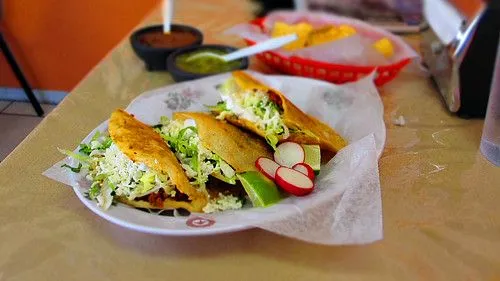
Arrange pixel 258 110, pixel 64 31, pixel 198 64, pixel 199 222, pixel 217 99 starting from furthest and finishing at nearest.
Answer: pixel 64 31 < pixel 198 64 < pixel 217 99 < pixel 258 110 < pixel 199 222

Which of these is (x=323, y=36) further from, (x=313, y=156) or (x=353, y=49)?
(x=313, y=156)

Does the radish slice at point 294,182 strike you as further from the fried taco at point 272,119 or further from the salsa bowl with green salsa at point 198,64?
the salsa bowl with green salsa at point 198,64

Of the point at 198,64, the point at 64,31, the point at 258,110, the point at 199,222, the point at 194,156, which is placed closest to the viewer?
the point at 199,222

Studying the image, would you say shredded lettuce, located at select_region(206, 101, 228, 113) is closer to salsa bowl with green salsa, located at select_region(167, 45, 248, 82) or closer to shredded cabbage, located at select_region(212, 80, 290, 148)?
shredded cabbage, located at select_region(212, 80, 290, 148)

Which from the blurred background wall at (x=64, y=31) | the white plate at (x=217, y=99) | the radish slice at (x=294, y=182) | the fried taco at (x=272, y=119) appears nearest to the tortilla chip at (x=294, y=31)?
the white plate at (x=217, y=99)

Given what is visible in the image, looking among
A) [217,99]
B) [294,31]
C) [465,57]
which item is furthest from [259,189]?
[294,31]

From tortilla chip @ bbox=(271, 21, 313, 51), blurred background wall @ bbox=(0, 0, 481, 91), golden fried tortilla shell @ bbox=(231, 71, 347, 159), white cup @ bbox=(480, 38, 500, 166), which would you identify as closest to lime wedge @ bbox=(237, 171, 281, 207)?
golden fried tortilla shell @ bbox=(231, 71, 347, 159)

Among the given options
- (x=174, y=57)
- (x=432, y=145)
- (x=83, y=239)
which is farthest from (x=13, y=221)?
(x=432, y=145)
